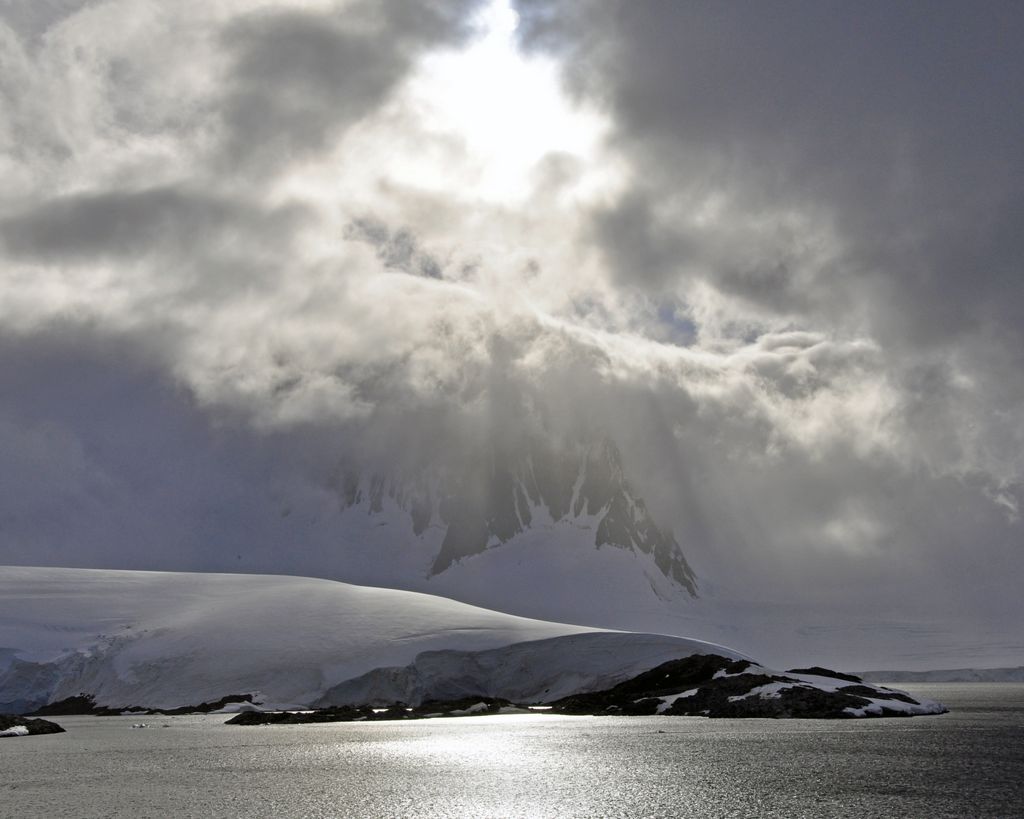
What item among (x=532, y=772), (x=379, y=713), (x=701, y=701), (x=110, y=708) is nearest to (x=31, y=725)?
(x=110, y=708)

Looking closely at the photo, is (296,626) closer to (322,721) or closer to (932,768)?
(322,721)

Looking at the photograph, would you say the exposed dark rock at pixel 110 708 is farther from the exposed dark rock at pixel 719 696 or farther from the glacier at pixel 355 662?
the exposed dark rock at pixel 719 696

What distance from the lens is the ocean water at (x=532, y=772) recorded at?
31.8 m

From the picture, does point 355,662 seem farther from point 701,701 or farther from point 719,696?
point 719,696

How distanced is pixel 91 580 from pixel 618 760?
304ft

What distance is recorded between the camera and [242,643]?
98.6 meters

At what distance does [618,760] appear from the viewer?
45219mm

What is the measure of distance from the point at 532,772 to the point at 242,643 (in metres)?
64.0

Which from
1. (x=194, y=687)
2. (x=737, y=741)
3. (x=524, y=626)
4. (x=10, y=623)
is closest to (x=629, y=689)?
(x=524, y=626)

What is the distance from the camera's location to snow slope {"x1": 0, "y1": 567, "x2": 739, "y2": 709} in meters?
91.8

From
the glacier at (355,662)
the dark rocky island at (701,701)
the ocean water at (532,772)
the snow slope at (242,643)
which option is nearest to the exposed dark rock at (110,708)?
the glacier at (355,662)

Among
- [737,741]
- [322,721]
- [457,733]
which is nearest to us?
[737,741]

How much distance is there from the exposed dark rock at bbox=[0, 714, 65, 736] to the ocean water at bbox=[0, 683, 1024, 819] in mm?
5160

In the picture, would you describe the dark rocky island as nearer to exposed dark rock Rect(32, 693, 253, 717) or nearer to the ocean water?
the ocean water
